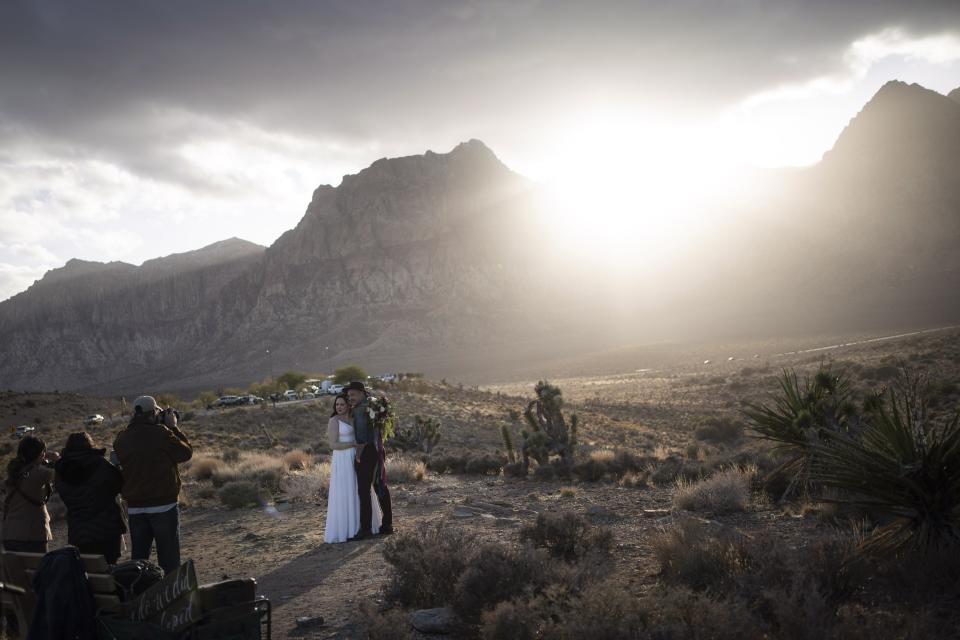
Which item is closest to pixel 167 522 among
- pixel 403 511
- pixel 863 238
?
pixel 403 511

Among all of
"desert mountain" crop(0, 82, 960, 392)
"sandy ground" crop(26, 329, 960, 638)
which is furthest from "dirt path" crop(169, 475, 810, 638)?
"desert mountain" crop(0, 82, 960, 392)

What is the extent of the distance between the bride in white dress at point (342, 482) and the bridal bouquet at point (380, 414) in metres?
0.34

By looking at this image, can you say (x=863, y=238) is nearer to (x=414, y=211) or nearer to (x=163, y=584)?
(x=414, y=211)

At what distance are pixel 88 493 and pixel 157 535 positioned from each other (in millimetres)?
793

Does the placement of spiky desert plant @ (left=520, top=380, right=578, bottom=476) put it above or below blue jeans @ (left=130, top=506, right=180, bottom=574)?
below

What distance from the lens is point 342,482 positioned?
9195mm

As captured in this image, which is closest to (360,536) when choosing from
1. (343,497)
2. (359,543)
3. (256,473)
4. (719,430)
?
(359,543)

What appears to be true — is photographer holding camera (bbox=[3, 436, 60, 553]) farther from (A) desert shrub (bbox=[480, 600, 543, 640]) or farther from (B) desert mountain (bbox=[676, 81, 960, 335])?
(B) desert mountain (bbox=[676, 81, 960, 335])

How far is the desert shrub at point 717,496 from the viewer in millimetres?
8945

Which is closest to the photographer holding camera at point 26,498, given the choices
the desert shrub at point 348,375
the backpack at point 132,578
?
the backpack at point 132,578

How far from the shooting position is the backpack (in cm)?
413

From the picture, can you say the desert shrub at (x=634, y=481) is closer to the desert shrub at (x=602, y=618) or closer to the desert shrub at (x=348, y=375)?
the desert shrub at (x=602, y=618)

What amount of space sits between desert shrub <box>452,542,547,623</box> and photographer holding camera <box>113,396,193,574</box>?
10.4 feet

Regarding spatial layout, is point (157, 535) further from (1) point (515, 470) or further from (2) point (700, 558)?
(1) point (515, 470)
